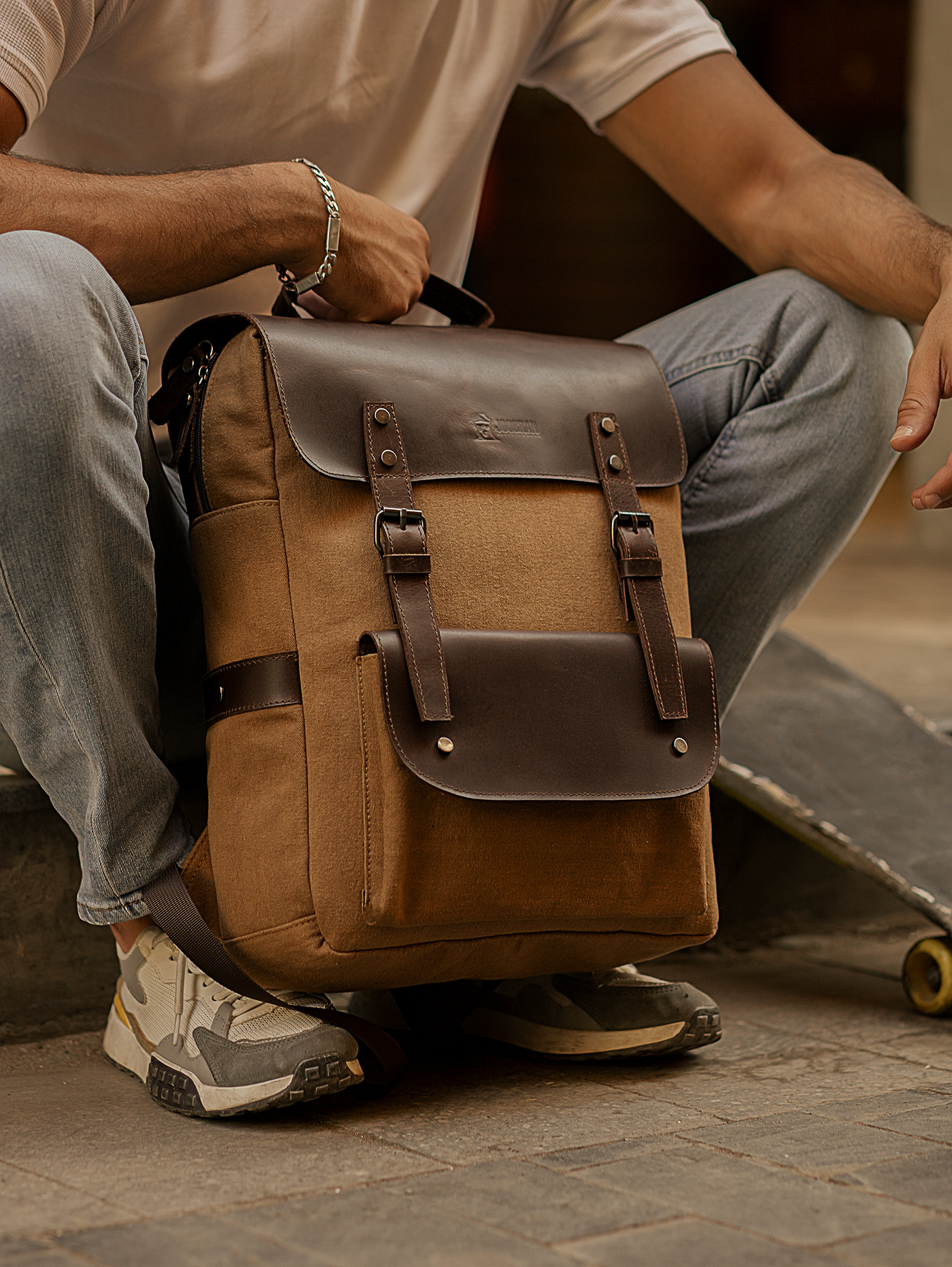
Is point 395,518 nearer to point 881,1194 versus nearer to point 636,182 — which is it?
point 881,1194

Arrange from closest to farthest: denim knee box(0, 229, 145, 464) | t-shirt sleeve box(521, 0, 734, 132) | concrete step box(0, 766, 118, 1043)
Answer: denim knee box(0, 229, 145, 464), concrete step box(0, 766, 118, 1043), t-shirt sleeve box(521, 0, 734, 132)

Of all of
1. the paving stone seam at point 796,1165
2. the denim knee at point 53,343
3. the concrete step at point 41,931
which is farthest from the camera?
the concrete step at point 41,931

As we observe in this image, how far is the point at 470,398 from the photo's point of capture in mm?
1326

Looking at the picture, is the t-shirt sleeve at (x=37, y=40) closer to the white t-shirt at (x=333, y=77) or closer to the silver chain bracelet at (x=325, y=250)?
the white t-shirt at (x=333, y=77)

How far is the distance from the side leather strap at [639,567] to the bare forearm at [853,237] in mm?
450

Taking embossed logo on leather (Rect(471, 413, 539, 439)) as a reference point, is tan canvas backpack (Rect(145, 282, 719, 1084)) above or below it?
below

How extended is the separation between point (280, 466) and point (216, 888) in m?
0.39

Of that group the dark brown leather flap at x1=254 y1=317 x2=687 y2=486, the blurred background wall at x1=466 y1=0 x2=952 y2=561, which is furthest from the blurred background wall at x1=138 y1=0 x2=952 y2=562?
the dark brown leather flap at x1=254 y1=317 x2=687 y2=486

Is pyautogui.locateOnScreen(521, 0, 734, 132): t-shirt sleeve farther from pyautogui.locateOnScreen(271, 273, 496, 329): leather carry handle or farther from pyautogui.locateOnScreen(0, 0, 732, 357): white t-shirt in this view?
pyautogui.locateOnScreen(271, 273, 496, 329): leather carry handle

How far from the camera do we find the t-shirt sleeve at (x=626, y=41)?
180cm

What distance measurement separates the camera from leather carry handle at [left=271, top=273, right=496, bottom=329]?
61.7 inches

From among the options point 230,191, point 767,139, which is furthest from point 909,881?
point 230,191

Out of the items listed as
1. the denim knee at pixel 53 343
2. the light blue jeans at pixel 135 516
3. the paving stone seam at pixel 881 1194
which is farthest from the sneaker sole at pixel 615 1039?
the denim knee at pixel 53 343

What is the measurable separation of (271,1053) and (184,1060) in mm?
102
